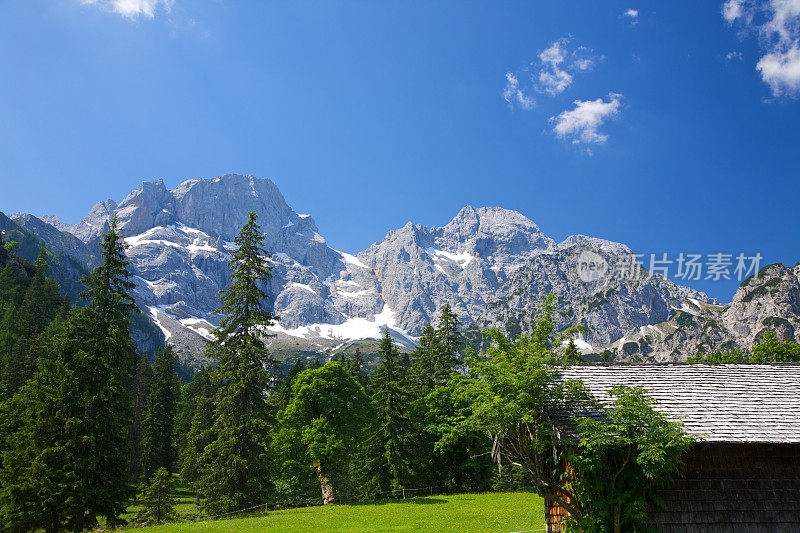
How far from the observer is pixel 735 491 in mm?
14430

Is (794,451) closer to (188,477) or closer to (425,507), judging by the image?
(425,507)

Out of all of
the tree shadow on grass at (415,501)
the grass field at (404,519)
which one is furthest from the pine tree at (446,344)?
the grass field at (404,519)

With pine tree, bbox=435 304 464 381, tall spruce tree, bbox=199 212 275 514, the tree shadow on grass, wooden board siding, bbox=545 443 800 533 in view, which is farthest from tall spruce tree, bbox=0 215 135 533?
pine tree, bbox=435 304 464 381

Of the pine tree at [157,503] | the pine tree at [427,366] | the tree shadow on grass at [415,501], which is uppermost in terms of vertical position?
the pine tree at [427,366]

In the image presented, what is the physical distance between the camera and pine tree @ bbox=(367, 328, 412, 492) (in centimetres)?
3847

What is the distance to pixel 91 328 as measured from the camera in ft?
88.8

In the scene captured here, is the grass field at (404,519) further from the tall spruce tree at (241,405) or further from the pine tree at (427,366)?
the pine tree at (427,366)

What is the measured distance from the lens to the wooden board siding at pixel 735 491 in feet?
46.4

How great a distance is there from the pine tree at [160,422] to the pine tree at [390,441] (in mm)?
33435

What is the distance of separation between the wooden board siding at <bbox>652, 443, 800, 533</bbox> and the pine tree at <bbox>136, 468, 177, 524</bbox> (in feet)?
110

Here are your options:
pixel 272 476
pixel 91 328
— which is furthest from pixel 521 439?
pixel 272 476

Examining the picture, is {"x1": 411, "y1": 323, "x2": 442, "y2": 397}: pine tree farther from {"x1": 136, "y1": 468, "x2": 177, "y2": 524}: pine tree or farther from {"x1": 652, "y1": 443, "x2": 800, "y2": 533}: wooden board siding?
{"x1": 652, "y1": 443, "x2": 800, "y2": 533}: wooden board siding

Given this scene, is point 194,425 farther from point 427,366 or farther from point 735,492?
point 735,492

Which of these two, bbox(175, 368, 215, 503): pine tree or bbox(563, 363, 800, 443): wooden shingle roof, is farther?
bbox(175, 368, 215, 503): pine tree
